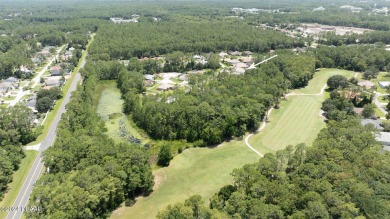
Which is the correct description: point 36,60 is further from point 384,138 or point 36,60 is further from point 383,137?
point 384,138

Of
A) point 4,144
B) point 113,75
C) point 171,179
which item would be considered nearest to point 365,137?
point 171,179

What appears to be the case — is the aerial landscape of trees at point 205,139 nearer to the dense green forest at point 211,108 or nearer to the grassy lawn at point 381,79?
the dense green forest at point 211,108

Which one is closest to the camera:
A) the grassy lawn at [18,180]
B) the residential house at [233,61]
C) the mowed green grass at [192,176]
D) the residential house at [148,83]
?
the mowed green grass at [192,176]

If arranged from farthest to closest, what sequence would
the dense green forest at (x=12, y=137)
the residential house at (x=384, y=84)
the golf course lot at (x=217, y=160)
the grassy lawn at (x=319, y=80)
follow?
1. the grassy lawn at (x=319, y=80)
2. the residential house at (x=384, y=84)
3. the dense green forest at (x=12, y=137)
4. the golf course lot at (x=217, y=160)

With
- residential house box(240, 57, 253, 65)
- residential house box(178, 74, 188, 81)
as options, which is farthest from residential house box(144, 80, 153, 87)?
residential house box(240, 57, 253, 65)

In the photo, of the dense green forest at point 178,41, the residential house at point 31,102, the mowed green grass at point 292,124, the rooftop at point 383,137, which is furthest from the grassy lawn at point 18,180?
the dense green forest at point 178,41

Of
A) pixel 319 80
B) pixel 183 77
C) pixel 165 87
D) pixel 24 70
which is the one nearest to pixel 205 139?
pixel 165 87
